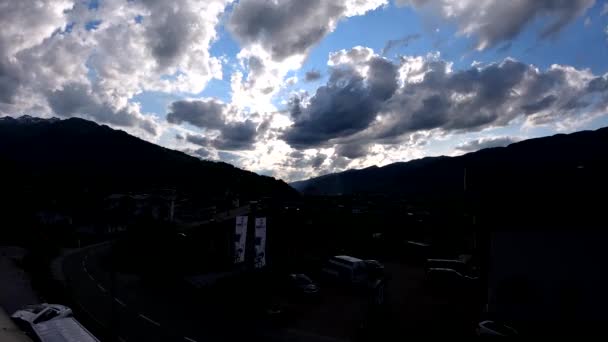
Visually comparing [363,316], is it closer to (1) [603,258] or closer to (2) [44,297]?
(1) [603,258]

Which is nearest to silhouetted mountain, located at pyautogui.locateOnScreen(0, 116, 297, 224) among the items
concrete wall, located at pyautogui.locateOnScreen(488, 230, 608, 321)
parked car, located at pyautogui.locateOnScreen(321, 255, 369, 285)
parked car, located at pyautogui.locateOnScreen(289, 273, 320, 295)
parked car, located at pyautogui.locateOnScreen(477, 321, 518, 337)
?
parked car, located at pyautogui.locateOnScreen(289, 273, 320, 295)

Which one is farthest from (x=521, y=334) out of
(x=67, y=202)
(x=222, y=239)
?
(x=67, y=202)

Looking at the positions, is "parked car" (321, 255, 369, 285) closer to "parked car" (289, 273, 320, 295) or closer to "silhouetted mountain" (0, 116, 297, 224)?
"parked car" (289, 273, 320, 295)

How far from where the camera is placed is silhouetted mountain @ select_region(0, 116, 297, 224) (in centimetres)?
7625

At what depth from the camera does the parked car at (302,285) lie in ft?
74.2

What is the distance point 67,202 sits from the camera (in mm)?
68562

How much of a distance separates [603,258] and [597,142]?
592ft

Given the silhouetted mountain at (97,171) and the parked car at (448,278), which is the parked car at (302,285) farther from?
the silhouetted mountain at (97,171)

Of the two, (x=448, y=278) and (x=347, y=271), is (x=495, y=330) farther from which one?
(x=347, y=271)

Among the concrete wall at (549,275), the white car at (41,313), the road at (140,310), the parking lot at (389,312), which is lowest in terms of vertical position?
the road at (140,310)

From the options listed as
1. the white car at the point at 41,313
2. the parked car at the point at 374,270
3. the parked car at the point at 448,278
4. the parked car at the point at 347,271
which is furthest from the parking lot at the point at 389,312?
the white car at the point at 41,313

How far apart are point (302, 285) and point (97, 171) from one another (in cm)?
12983

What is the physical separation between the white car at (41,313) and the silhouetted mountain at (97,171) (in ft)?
149

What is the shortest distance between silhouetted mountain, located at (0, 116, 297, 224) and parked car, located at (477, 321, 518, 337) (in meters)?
62.4
